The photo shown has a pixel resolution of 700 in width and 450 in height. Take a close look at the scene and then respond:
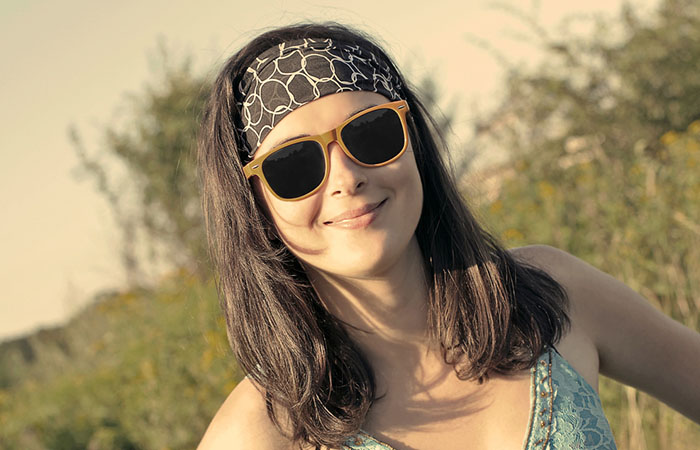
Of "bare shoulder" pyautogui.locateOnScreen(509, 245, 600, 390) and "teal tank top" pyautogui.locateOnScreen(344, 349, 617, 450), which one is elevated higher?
"bare shoulder" pyautogui.locateOnScreen(509, 245, 600, 390)

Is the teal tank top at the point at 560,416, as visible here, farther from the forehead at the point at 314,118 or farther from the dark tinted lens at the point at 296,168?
the forehead at the point at 314,118

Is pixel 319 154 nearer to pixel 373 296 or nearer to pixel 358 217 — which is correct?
pixel 358 217

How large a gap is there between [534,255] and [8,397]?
6.49 m

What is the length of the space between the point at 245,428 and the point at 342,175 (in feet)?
2.16

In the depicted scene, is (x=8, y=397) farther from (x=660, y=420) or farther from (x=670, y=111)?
(x=670, y=111)

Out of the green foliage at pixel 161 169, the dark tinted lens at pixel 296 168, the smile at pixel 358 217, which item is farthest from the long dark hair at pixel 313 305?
the green foliage at pixel 161 169

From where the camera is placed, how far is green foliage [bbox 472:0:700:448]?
133 inches

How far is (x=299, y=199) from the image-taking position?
1753 mm

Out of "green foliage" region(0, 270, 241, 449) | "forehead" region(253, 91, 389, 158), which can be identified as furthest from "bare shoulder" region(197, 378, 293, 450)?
"green foliage" region(0, 270, 241, 449)

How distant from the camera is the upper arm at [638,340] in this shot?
1.98 metres

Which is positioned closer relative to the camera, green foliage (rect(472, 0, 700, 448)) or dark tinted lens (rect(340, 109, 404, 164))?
dark tinted lens (rect(340, 109, 404, 164))

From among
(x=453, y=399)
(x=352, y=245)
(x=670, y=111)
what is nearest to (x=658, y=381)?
(x=453, y=399)

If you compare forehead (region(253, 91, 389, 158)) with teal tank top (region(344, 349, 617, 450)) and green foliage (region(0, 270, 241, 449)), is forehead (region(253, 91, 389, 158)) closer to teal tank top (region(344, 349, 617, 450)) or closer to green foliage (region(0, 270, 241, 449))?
teal tank top (region(344, 349, 617, 450))

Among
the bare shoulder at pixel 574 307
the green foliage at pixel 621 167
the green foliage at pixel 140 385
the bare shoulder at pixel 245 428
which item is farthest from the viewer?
the green foliage at pixel 140 385
